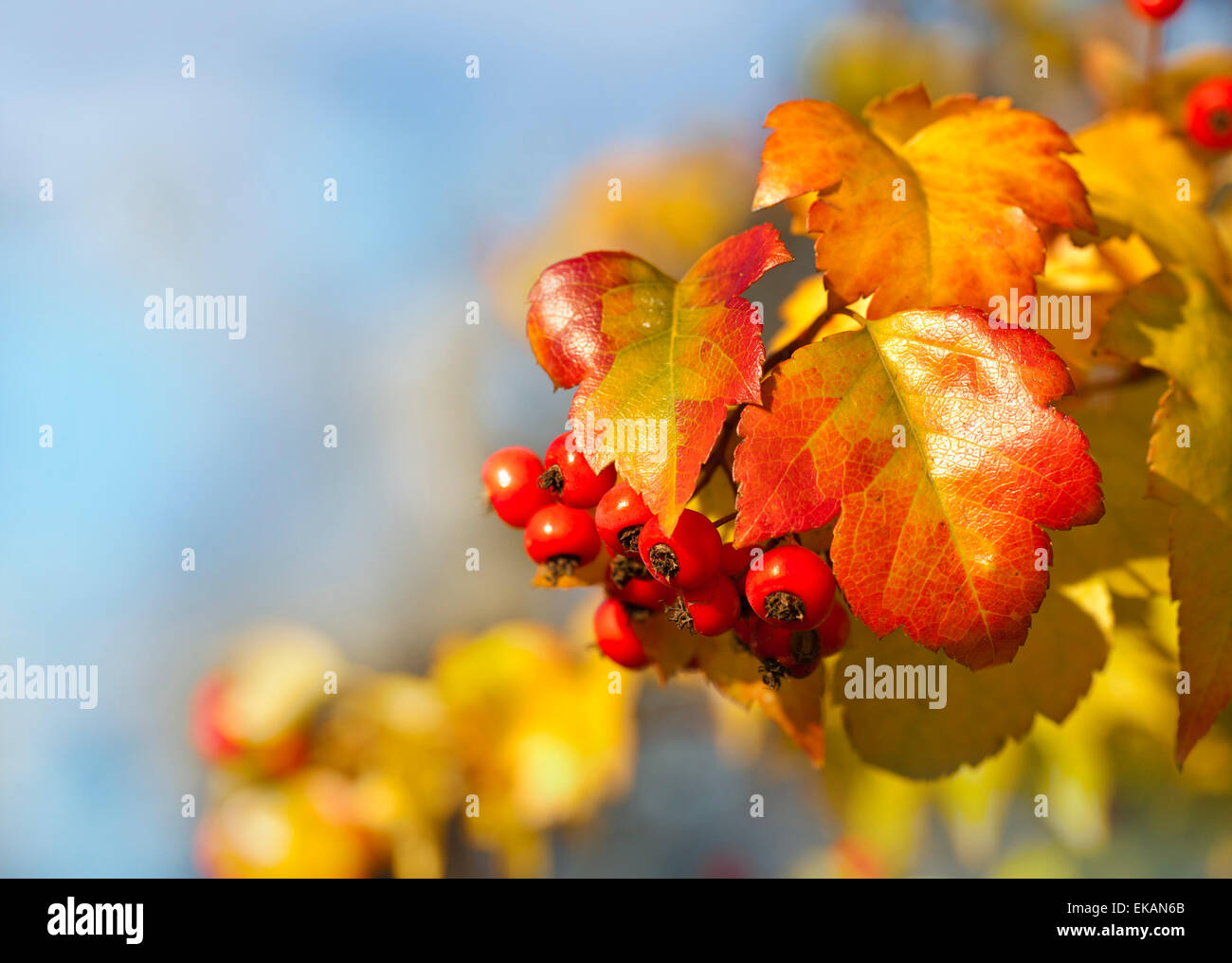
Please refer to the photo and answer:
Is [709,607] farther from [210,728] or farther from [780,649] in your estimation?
[210,728]

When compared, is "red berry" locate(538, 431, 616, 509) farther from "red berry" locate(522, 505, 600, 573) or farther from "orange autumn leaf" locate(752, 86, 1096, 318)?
"orange autumn leaf" locate(752, 86, 1096, 318)

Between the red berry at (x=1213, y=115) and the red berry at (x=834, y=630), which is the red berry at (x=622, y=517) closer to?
the red berry at (x=834, y=630)

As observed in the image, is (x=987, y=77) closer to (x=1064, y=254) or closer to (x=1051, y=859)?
(x=1064, y=254)

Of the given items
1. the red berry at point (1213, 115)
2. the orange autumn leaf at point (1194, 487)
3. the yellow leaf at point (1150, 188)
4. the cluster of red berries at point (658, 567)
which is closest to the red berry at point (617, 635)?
the cluster of red berries at point (658, 567)

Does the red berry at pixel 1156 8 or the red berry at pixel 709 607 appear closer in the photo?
the red berry at pixel 709 607

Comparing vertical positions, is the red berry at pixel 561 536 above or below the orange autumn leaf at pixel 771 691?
above

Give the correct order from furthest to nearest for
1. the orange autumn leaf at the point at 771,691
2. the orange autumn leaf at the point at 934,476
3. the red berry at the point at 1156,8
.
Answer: the red berry at the point at 1156,8 → the orange autumn leaf at the point at 771,691 → the orange autumn leaf at the point at 934,476

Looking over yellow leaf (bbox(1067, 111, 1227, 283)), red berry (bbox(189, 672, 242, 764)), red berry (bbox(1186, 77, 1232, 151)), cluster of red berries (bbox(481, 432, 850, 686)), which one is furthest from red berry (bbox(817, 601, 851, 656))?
red berry (bbox(189, 672, 242, 764))
